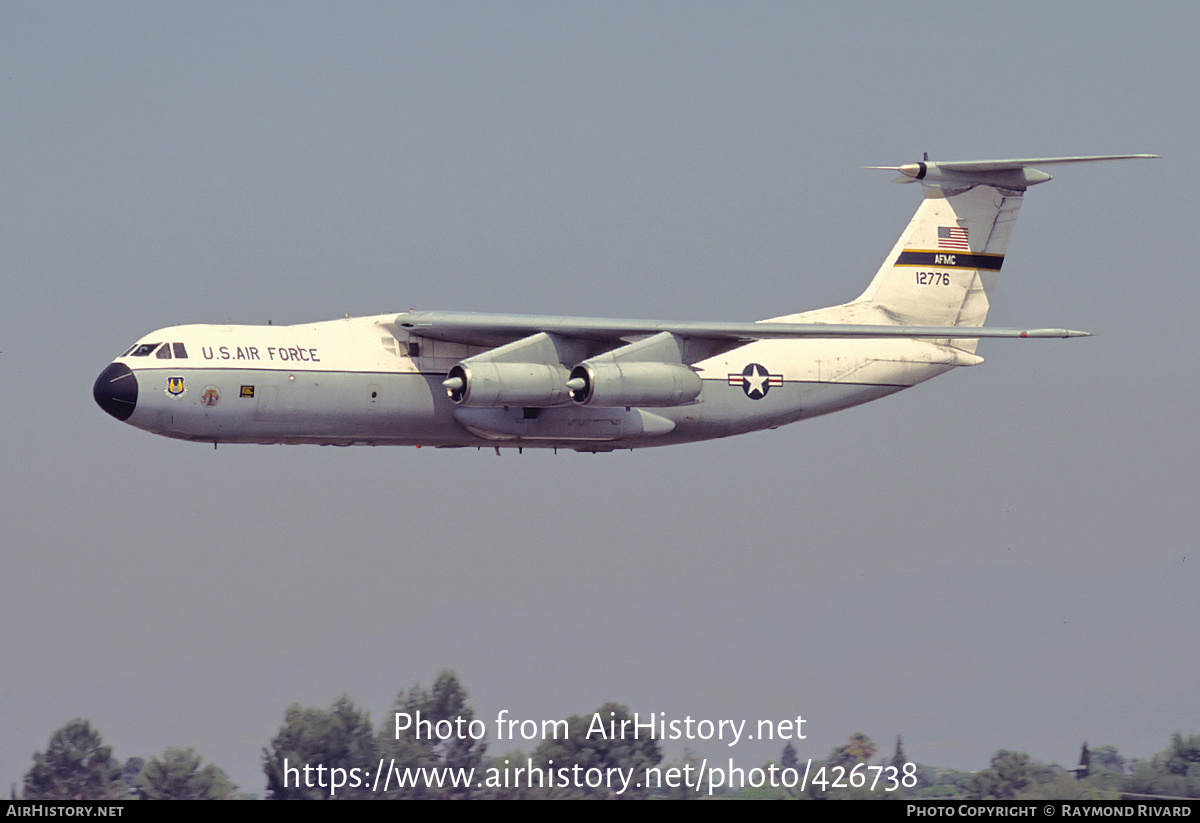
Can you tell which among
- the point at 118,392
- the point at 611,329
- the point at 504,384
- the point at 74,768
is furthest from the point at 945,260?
the point at 74,768

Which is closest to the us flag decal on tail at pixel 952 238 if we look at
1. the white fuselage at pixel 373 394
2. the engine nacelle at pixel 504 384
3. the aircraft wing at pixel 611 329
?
the white fuselage at pixel 373 394

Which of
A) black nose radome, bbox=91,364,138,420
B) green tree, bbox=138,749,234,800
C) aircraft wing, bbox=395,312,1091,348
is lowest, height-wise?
green tree, bbox=138,749,234,800

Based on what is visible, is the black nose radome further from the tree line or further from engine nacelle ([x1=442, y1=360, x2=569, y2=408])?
the tree line

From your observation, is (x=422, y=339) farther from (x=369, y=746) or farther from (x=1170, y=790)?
(x=1170, y=790)

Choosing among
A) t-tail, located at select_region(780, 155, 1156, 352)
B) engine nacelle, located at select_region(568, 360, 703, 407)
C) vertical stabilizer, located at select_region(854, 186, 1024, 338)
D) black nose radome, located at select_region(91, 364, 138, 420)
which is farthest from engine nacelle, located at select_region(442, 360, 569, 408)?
vertical stabilizer, located at select_region(854, 186, 1024, 338)

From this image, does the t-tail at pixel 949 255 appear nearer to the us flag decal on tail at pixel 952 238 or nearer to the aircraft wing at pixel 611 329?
the us flag decal on tail at pixel 952 238

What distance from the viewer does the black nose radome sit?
2944 cm

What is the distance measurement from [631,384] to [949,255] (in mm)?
8983

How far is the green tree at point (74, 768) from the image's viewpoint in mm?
44438

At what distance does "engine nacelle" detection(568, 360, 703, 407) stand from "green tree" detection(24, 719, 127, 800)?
64.3 feet

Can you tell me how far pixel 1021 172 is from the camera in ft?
118

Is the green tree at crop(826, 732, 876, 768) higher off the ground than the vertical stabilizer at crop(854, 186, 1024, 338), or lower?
lower

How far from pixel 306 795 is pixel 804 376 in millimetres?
13267

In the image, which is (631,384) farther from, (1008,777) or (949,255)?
(1008,777)
